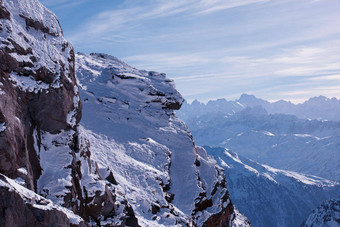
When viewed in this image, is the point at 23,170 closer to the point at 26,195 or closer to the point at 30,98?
the point at 26,195

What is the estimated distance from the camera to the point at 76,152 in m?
31.6

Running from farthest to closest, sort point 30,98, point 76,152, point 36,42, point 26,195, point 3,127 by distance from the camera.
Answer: point 76,152 < point 36,42 < point 30,98 < point 3,127 < point 26,195

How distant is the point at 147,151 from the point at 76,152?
2409 cm

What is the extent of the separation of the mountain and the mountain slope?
182 mm

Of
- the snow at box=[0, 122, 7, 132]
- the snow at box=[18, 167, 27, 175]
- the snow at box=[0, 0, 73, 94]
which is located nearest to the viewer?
the snow at box=[0, 122, 7, 132]

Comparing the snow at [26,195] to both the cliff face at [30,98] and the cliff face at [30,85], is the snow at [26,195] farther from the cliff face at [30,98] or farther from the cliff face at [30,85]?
the cliff face at [30,85]

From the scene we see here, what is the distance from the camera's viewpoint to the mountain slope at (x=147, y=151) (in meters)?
44.6

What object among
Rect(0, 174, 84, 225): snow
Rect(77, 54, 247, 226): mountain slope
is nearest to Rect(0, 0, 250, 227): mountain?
Rect(0, 174, 84, 225): snow

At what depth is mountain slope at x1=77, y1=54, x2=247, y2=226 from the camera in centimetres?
4462

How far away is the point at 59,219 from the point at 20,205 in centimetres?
257

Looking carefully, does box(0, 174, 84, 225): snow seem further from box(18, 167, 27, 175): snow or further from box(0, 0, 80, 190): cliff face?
box(18, 167, 27, 175): snow

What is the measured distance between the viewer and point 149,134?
61375mm

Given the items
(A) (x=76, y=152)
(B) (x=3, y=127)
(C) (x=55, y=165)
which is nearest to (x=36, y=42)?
(A) (x=76, y=152)

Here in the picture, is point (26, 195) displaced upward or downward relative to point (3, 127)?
downward
